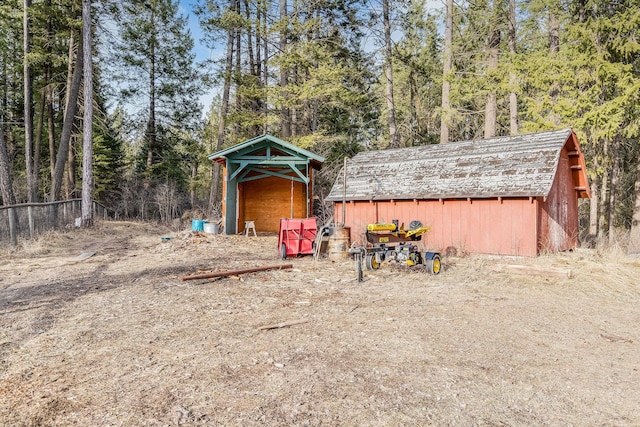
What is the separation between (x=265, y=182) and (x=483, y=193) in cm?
1036

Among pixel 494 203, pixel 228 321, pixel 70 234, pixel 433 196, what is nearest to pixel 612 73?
pixel 494 203

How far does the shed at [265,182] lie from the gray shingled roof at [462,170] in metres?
2.63

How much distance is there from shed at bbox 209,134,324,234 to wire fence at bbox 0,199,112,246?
20.7 feet

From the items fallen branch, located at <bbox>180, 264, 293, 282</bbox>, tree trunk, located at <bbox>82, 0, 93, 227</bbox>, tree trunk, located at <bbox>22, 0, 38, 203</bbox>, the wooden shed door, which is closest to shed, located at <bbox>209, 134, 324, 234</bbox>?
the wooden shed door

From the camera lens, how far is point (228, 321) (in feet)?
17.1

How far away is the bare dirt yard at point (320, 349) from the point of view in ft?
9.89

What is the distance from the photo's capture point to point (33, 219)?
1283 cm

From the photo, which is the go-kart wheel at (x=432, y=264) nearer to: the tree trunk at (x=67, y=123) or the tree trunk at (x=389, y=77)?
the tree trunk at (x=389, y=77)

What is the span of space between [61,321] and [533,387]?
5618mm

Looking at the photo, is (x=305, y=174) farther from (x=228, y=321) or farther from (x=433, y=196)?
(x=228, y=321)

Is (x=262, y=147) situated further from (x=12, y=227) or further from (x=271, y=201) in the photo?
(x=12, y=227)

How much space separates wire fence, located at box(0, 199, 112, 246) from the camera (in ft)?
36.2

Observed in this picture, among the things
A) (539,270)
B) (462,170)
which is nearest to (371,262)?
(539,270)

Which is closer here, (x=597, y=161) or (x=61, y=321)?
(x=61, y=321)
